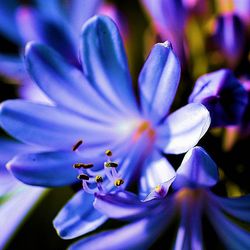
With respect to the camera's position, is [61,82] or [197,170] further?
[61,82]

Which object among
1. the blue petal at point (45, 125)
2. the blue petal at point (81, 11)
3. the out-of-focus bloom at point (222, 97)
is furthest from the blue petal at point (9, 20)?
the out-of-focus bloom at point (222, 97)

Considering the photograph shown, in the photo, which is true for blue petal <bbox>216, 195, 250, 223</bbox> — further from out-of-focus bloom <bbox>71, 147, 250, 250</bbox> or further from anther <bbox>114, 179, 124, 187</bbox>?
anther <bbox>114, 179, 124, 187</bbox>

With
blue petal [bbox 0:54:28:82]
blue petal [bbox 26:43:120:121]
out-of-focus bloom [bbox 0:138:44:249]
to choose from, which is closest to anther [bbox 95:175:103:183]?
blue petal [bbox 26:43:120:121]

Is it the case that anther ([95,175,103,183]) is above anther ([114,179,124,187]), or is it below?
above

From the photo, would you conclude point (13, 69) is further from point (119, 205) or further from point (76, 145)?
point (119, 205)

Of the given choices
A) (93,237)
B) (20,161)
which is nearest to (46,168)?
(20,161)

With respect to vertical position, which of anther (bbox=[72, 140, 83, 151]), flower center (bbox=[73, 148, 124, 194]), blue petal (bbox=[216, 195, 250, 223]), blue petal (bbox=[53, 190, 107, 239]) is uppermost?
anther (bbox=[72, 140, 83, 151])

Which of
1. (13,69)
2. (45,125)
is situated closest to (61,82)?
(45,125)
